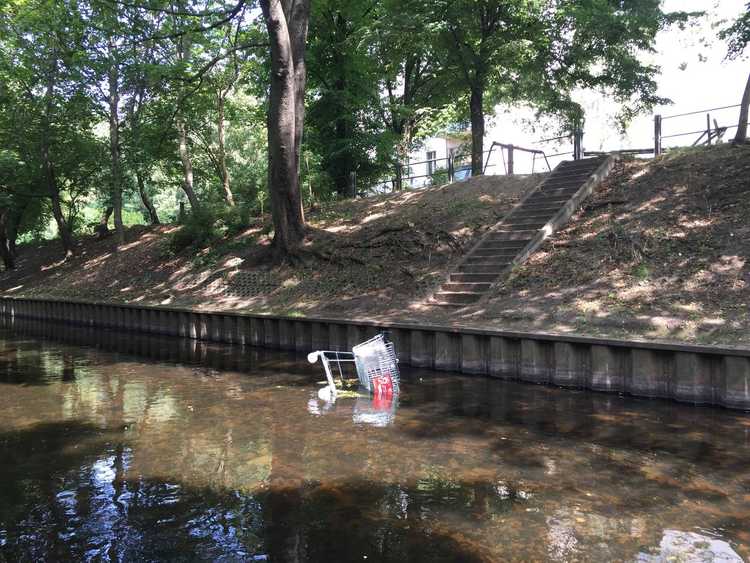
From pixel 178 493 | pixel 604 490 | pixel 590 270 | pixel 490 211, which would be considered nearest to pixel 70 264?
pixel 490 211

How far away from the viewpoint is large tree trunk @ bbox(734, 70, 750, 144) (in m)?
15.7

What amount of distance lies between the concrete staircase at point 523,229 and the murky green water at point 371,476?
3.88 meters

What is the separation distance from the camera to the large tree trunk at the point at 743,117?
1573 centimetres

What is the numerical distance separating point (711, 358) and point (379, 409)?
4948 millimetres

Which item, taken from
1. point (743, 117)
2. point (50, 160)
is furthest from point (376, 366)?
point (50, 160)

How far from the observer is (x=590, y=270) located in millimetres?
13430

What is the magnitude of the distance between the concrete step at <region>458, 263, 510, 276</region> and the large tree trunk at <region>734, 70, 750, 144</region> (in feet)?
24.0

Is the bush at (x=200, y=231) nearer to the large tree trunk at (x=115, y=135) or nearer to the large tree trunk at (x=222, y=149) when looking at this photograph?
the large tree trunk at (x=222, y=149)

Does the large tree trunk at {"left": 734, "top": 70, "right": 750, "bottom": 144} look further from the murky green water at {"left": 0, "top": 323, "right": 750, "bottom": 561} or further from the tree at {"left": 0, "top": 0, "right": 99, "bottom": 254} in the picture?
the tree at {"left": 0, "top": 0, "right": 99, "bottom": 254}

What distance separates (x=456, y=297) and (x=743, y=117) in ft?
28.8

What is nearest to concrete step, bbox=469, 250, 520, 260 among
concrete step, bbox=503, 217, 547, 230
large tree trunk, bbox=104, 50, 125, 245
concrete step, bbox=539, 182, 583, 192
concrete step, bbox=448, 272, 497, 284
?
concrete step, bbox=448, 272, 497, 284

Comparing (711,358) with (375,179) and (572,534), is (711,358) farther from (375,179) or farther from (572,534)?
(375,179)

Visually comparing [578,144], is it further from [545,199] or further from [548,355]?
[548,355]

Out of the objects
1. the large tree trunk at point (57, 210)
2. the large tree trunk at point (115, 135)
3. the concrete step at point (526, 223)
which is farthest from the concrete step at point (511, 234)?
the large tree trunk at point (57, 210)
